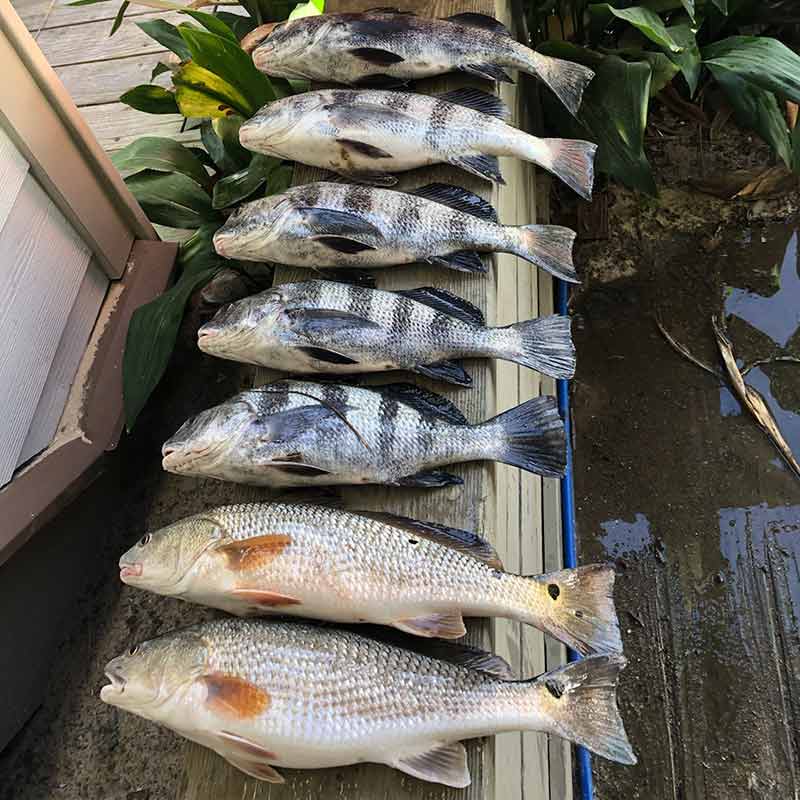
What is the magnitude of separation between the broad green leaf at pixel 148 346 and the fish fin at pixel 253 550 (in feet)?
3.00

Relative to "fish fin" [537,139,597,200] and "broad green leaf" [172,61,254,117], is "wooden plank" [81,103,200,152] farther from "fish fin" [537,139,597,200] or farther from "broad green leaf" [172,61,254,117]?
"fish fin" [537,139,597,200]

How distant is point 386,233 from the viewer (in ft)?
6.30

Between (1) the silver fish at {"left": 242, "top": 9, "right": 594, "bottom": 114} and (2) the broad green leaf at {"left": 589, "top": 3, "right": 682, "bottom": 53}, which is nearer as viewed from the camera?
(1) the silver fish at {"left": 242, "top": 9, "right": 594, "bottom": 114}

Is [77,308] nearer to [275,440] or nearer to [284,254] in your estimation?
[284,254]

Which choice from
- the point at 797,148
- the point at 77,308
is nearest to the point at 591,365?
the point at 797,148

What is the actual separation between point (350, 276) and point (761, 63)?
1.63m

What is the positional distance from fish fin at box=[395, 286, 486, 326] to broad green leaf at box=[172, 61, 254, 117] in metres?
1.26

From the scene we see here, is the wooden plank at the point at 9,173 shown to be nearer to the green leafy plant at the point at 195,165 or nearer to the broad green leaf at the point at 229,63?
the green leafy plant at the point at 195,165

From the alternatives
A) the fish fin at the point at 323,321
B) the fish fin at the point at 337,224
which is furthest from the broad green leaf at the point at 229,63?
the fish fin at the point at 323,321

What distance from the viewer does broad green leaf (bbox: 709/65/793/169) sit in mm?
2557

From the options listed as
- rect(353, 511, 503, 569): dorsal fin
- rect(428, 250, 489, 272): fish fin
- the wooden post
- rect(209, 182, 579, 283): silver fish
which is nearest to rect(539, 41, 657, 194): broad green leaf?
the wooden post

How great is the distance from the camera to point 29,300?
2156mm

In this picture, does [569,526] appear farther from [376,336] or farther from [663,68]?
[663,68]

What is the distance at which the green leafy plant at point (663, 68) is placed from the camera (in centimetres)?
245
